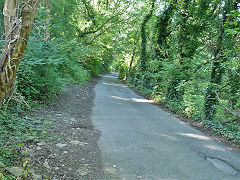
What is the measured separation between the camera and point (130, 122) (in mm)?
7496

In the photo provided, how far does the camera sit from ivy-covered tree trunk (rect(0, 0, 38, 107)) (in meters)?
2.84

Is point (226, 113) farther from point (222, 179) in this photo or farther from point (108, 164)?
point (108, 164)

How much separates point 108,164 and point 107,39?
81.1ft

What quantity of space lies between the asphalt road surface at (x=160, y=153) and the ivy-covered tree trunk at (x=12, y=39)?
2.55 m

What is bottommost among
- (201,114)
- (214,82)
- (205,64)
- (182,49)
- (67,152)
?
(67,152)

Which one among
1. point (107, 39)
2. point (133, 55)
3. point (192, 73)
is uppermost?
point (107, 39)

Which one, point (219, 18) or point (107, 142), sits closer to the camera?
point (107, 142)

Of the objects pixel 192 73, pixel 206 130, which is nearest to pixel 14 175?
pixel 206 130

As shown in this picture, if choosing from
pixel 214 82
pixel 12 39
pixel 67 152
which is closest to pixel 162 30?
pixel 214 82

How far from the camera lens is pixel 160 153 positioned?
4.91 m

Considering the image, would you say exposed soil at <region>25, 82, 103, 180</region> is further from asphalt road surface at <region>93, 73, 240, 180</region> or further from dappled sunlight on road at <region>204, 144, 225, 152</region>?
dappled sunlight on road at <region>204, 144, 225, 152</region>

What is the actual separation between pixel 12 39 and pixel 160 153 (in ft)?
13.9

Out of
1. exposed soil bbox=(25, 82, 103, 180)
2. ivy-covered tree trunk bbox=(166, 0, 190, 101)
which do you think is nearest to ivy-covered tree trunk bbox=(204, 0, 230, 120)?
ivy-covered tree trunk bbox=(166, 0, 190, 101)

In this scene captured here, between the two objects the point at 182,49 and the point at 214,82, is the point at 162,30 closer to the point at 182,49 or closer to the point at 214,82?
the point at 182,49
